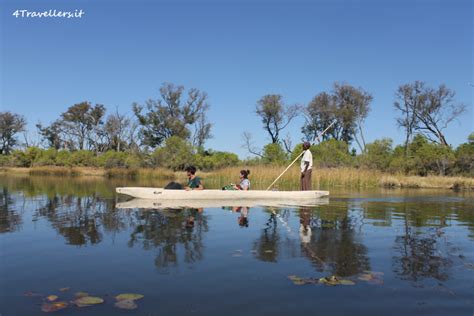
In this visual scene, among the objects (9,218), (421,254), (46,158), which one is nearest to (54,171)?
(46,158)

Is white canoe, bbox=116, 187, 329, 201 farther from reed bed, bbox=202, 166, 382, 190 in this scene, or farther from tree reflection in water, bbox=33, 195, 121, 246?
reed bed, bbox=202, 166, 382, 190

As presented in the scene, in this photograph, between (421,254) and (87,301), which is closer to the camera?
(87,301)

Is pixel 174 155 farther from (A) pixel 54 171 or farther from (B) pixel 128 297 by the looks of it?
(B) pixel 128 297

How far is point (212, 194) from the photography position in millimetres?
13750

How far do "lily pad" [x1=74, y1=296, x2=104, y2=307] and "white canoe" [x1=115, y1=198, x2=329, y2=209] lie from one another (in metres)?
7.49

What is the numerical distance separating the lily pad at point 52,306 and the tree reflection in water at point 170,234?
1.54m

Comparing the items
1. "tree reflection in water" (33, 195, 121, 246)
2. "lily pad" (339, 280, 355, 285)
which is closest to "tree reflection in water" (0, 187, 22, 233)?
"tree reflection in water" (33, 195, 121, 246)

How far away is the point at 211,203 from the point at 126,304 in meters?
8.88

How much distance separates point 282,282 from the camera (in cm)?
509

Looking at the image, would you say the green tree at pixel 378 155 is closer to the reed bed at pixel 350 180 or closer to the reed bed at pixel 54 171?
the reed bed at pixel 350 180

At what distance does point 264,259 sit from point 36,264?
3104mm

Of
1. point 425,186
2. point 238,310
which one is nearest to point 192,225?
point 238,310

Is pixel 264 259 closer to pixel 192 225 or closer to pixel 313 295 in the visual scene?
pixel 313 295

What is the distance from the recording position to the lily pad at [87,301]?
430 centimetres
